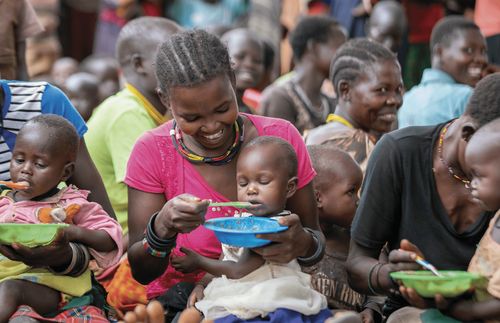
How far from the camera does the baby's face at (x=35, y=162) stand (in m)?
3.46

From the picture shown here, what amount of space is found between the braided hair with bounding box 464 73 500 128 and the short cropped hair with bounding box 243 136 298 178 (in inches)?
25.1

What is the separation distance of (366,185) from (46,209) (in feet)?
3.90

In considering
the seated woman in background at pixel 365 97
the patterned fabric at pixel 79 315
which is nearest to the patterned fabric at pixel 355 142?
the seated woman in background at pixel 365 97

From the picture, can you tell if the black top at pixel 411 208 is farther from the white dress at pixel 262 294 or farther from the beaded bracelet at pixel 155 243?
the beaded bracelet at pixel 155 243

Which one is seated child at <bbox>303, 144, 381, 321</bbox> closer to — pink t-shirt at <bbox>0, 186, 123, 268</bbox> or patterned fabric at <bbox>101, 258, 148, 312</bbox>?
patterned fabric at <bbox>101, 258, 148, 312</bbox>

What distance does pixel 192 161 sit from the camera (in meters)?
3.51

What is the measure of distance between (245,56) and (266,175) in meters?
3.39

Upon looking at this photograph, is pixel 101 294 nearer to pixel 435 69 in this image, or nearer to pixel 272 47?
pixel 435 69

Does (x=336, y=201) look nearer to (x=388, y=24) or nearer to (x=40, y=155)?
(x=40, y=155)

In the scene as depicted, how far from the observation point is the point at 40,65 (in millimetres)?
9148

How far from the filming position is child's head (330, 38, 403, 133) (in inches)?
193

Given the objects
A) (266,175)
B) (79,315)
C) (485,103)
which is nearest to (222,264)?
(266,175)

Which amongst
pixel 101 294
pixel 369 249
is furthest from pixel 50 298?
pixel 369 249

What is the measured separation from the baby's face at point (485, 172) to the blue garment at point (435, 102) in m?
2.49
